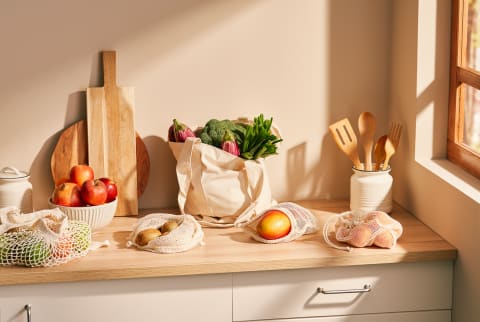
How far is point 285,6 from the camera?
2953mm

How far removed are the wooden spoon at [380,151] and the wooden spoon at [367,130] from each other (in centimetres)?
2

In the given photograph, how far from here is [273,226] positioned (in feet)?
8.50

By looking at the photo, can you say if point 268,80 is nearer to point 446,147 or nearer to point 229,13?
point 229,13

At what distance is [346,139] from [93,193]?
34.7 inches

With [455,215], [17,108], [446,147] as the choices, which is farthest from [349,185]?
[17,108]

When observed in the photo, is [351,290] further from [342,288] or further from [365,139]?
[365,139]

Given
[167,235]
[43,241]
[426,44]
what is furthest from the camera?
[426,44]

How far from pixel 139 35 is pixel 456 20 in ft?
3.42

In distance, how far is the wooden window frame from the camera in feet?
8.66

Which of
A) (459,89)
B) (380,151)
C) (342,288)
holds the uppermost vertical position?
(459,89)

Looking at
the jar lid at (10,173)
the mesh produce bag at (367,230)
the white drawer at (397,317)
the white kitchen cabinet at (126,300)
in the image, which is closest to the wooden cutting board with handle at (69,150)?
the jar lid at (10,173)

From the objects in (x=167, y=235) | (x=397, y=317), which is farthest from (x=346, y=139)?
(x=167, y=235)

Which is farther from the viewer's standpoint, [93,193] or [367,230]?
[93,193]

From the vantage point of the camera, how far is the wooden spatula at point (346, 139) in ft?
9.55
